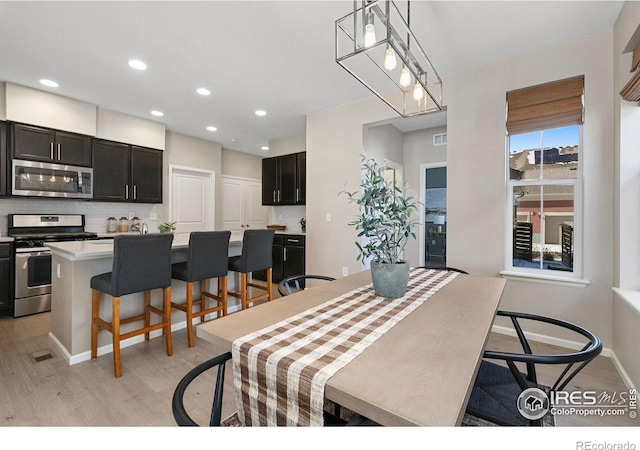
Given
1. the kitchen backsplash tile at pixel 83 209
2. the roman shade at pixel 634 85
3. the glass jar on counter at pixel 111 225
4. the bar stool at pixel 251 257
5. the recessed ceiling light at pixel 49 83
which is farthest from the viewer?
the glass jar on counter at pixel 111 225

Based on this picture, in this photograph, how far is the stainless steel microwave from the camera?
345cm

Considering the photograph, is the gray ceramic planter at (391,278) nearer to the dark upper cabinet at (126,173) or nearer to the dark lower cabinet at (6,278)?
the dark lower cabinet at (6,278)

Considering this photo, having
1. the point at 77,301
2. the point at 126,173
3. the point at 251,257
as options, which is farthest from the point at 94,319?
the point at 126,173

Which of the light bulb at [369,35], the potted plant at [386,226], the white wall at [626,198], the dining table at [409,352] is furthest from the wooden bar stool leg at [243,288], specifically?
the white wall at [626,198]

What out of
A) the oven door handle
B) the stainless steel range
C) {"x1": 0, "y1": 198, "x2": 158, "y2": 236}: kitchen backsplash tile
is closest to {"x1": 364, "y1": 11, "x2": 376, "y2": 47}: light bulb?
the stainless steel range

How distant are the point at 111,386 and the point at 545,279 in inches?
144

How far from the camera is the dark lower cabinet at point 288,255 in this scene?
187 inches

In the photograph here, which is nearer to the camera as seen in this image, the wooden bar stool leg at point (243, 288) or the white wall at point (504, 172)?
the white wall at point (504, 172)

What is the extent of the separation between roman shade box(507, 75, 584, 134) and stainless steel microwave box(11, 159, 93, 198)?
5.22 m

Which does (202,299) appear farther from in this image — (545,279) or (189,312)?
(545,279)

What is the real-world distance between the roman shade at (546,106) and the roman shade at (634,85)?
47cm

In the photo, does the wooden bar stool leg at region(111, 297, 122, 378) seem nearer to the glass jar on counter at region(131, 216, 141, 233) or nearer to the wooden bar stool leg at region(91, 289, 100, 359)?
the wooden bar stool leg at region(91, 289, 100, 359)
